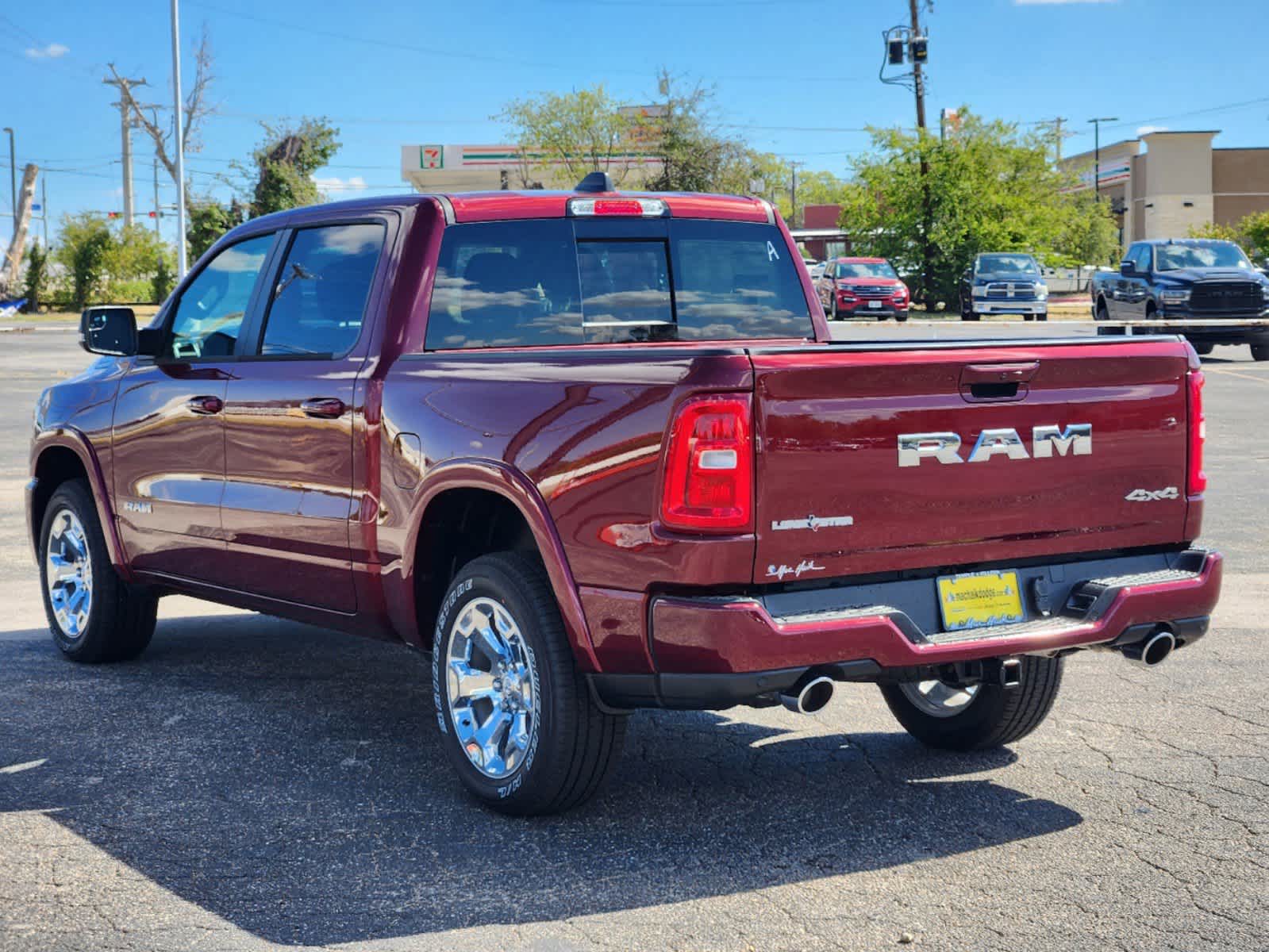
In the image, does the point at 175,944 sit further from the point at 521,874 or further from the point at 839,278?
the point at 839,278

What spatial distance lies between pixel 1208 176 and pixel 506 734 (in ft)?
327

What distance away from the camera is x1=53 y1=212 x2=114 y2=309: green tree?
202 ft

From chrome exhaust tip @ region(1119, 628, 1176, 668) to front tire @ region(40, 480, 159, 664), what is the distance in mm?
4260

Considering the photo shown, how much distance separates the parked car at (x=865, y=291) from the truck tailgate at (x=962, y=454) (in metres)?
36.7

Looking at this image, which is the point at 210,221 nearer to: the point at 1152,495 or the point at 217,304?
the point at 217,304

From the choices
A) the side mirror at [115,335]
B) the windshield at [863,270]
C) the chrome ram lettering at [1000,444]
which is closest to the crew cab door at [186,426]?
the side mirror at [115,335]

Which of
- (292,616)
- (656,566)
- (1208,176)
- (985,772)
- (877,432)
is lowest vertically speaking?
(985,772)

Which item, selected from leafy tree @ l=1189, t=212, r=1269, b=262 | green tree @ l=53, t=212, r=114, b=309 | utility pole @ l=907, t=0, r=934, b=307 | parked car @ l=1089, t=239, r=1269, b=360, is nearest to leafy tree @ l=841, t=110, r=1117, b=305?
utility pole @ l=907, t=0, r=934, b=307

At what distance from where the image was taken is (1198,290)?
88.9 ft

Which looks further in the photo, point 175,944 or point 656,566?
point 656,566

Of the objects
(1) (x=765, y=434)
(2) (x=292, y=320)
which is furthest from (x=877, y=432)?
(2) (x=292, y=320)

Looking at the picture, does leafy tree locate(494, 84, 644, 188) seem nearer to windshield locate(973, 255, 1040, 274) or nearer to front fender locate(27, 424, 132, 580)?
windshield locate(973, 255, 1040, 274)

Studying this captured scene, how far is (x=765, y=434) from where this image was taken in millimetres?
4277

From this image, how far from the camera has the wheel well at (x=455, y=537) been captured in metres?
5.23
